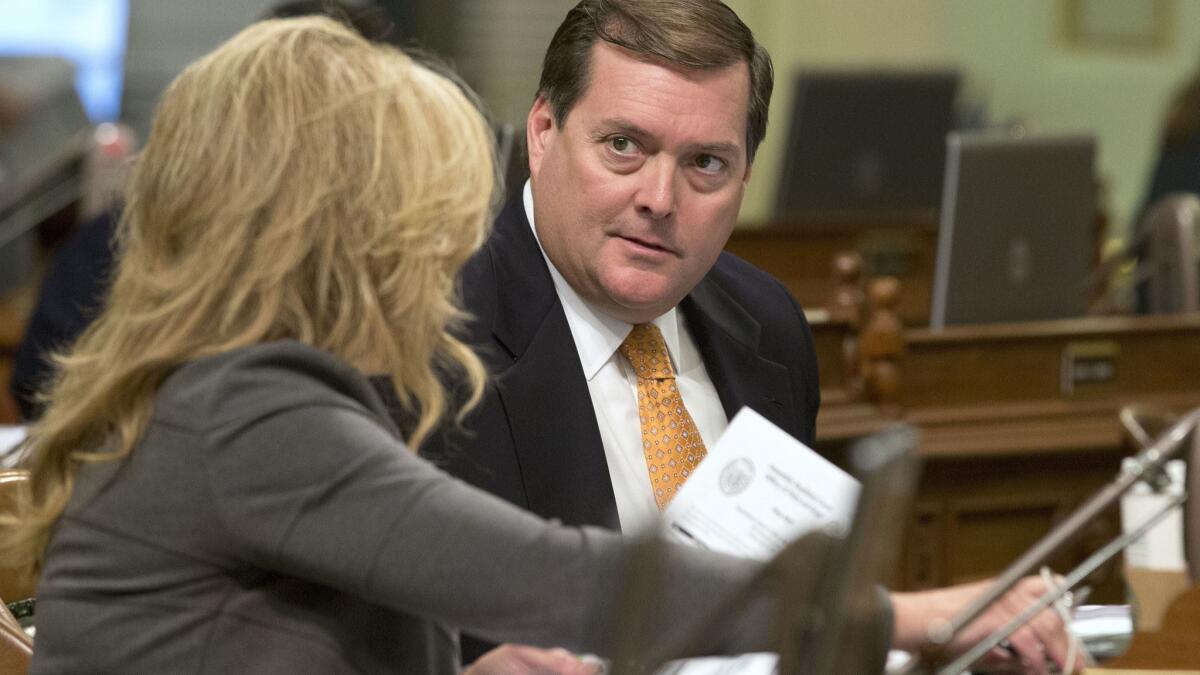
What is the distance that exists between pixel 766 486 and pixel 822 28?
7.86 m

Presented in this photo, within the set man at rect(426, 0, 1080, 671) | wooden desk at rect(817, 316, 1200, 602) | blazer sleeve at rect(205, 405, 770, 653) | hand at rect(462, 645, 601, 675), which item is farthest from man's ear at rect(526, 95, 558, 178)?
wooden desk at rect(817, 316, 1200, 602)

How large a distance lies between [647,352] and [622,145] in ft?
0.90

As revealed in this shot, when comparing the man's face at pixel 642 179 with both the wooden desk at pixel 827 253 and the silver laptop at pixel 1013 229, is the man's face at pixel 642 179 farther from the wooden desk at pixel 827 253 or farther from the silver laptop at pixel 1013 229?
the wooden desk at pixel 827 253

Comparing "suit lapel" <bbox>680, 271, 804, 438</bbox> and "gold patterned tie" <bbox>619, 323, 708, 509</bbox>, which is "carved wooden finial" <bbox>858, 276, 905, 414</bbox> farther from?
"gold patterned tie" <bbox>619, 323, 708, 509</bbox>

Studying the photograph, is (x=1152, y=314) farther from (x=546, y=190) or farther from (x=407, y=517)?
(x=407, y=517)

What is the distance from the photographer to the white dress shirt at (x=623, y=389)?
2.04 meters

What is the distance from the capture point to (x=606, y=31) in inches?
82.4

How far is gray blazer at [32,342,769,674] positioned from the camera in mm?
1205

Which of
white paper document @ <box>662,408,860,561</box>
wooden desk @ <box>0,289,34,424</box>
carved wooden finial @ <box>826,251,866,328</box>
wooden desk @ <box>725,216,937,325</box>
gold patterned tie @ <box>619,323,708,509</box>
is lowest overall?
wooden desk @ <box>0,289,34,424</box>

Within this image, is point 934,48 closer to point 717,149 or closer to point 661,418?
point 717,149

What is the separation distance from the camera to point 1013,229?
408cm

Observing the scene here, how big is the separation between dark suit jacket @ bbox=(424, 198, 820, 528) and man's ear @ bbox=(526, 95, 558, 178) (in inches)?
2.8

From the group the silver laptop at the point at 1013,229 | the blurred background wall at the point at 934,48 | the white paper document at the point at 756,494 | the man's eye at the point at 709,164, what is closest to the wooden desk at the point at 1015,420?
the silver laptop at the point at 1013,229

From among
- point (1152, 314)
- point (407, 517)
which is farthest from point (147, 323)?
point (1152, 314)
